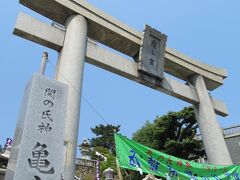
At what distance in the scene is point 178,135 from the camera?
19156 millimetres

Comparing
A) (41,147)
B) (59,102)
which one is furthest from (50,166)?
(59,102)

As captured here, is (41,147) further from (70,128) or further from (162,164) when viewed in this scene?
(162,164)

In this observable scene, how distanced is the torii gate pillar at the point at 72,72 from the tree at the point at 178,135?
41.9 ft

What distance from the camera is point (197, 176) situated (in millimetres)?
6848

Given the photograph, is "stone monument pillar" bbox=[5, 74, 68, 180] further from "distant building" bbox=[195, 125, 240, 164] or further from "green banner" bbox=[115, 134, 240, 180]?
"distant building" bbox=[195, 125, 240, 164]

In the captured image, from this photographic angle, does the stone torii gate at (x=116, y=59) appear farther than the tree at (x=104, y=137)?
No

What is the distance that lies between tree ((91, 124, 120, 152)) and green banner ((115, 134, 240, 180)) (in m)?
25.8

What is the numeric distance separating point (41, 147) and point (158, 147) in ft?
53.2

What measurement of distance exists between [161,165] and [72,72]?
2860 millimetres

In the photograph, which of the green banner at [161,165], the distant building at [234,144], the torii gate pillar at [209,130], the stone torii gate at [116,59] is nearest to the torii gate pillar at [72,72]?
the stone torii gate at [116,59]

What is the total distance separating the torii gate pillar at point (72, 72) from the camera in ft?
17.8

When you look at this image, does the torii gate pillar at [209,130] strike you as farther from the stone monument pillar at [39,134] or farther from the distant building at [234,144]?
the distant building at [234,144]

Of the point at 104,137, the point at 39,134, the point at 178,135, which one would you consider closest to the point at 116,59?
the point at 39,134

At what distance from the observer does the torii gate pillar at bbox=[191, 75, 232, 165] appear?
807 centimetres
